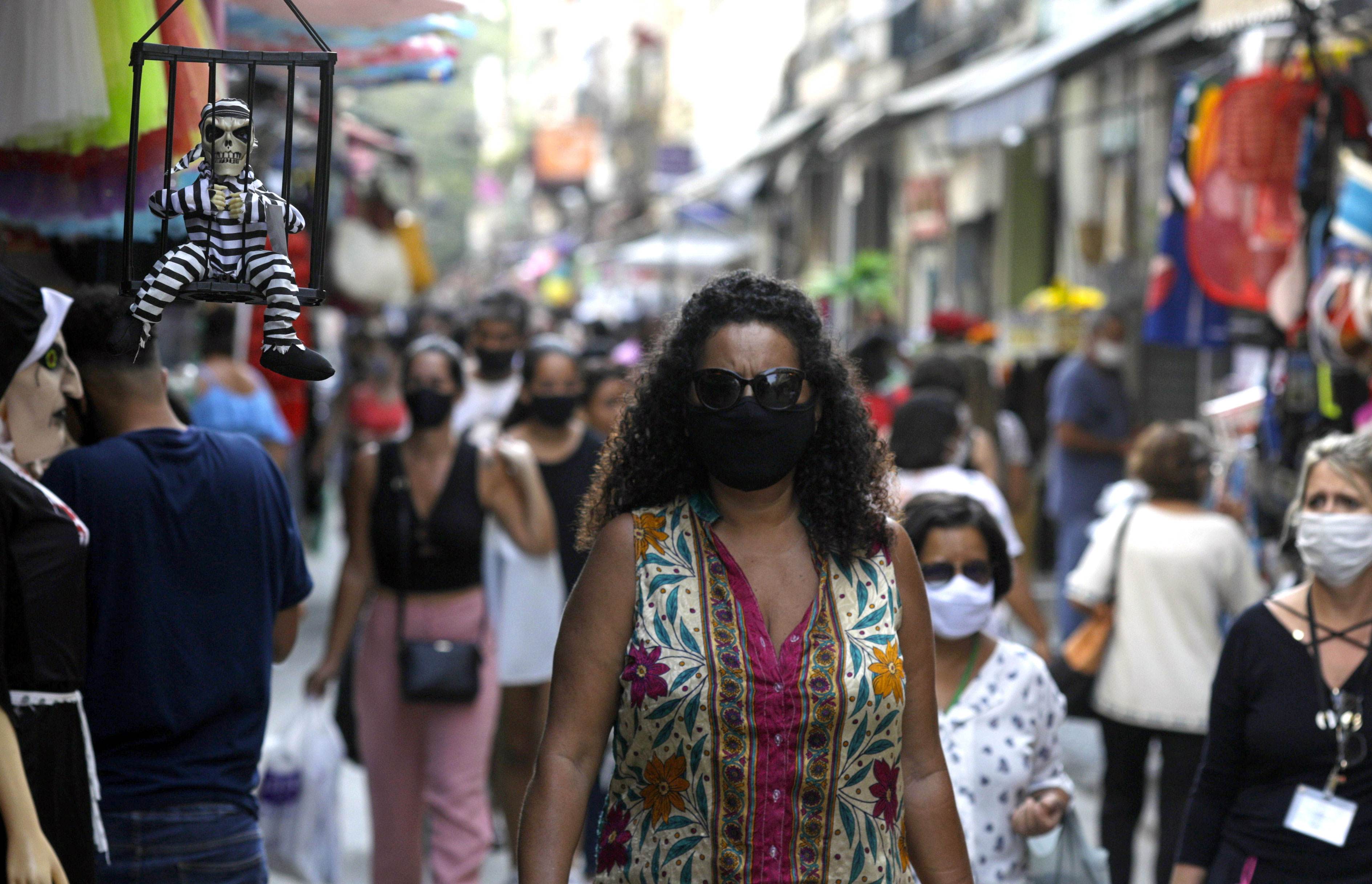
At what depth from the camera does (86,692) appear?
3.71 metres

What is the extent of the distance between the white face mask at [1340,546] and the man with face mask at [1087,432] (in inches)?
262

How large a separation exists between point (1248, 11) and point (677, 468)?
14.4 ft

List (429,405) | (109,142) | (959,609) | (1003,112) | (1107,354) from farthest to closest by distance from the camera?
(1003,112), (1107,354), (429,405), (959,609), (109,142)

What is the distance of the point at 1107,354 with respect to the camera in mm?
11070

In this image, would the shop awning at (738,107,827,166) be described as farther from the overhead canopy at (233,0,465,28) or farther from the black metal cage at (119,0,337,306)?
the black metal cage at (119,0,337,306)

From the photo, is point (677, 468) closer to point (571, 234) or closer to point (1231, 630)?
point (1231, 630)

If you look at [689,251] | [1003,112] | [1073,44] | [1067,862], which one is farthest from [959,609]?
[689,251]

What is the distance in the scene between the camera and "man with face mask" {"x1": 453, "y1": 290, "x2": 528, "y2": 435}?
8297 mm

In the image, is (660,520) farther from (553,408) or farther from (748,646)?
(553,408)

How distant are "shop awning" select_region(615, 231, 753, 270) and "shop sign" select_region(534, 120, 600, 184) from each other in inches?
940

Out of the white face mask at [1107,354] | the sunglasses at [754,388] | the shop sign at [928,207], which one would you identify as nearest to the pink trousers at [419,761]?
the sunglasses at [754,388]

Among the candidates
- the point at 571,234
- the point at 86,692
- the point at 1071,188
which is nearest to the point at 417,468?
the point at 86,692

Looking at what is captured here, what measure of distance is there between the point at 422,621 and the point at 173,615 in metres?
2.26

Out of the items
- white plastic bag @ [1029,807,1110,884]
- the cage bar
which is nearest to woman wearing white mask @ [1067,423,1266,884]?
white plastic bag @ [1029,807,1110,884]
